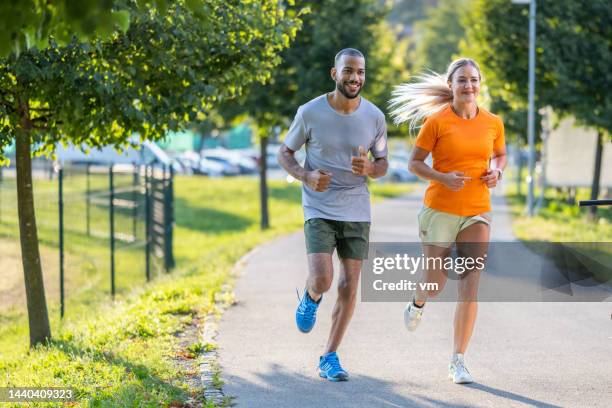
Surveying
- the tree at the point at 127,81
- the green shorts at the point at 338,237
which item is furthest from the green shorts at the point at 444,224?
the tree at the point at 127,81

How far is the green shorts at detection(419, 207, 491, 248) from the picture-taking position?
22.2ft

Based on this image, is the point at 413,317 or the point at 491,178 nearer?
the point at 491,178

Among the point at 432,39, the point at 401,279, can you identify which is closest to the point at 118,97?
the point at 401,279

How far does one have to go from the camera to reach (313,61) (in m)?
22.2

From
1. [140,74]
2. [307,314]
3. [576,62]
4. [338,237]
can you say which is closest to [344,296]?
[307,314]

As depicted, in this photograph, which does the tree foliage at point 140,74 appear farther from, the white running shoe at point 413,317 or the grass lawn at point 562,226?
the grass lawn at point 562,226

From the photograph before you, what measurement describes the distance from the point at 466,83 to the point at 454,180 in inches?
23.7

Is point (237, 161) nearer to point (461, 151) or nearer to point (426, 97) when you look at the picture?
point (426, 97)

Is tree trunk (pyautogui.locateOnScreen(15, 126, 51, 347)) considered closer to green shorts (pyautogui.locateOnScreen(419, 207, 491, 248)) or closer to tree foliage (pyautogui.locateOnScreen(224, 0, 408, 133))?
green shorts (pyautogui.locateOnScreen(419, 207, 491, 248))

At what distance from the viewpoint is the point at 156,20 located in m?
8.46

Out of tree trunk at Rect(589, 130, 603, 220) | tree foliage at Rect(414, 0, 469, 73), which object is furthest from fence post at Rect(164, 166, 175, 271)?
tree foliage at Rect(414, 0, 469, 73)

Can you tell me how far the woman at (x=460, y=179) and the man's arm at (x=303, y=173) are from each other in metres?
0.65

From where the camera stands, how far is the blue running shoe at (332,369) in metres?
6.77

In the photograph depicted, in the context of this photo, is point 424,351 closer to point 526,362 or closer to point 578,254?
point 526,362
